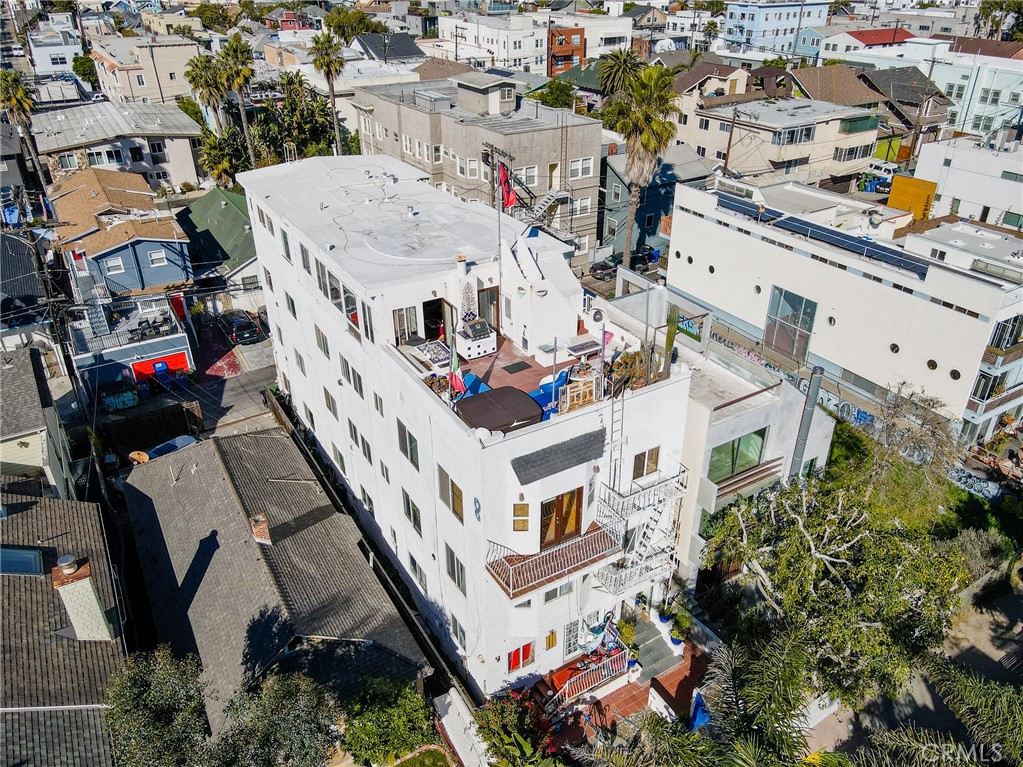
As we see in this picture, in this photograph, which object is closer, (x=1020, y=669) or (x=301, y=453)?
(x=1020, y=669)

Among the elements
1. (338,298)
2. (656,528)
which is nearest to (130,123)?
(338,298)

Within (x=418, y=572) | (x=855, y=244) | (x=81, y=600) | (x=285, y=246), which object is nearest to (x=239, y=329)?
(x=285, y=246)

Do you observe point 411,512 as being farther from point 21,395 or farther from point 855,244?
point 855,244

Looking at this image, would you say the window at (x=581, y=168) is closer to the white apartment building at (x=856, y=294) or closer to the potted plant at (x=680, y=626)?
the white apartment building at (x=856, y=294)

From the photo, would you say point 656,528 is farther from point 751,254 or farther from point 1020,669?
point 751,254

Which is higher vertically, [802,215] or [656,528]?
[802,215]

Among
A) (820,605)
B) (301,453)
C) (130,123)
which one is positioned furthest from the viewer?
(130,123)

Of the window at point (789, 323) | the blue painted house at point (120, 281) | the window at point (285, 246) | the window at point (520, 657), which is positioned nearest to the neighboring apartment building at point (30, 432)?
the blue painted house at point (120, 281)
